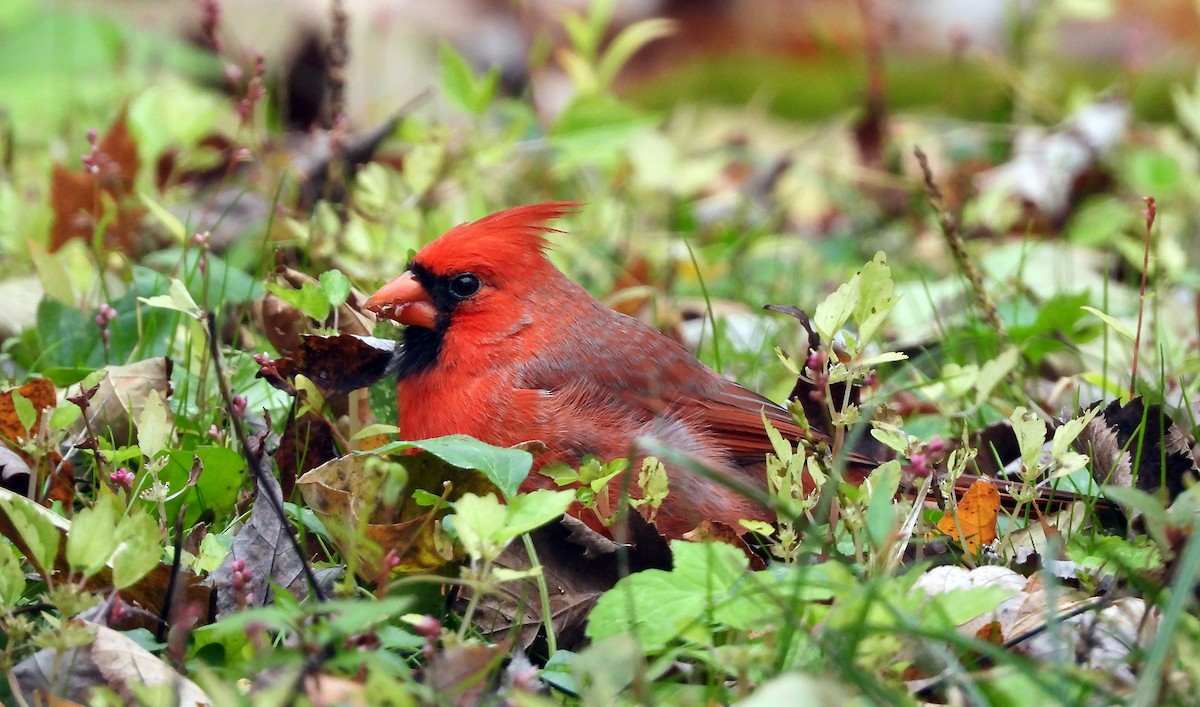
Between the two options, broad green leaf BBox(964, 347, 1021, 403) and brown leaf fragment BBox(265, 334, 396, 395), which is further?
broad green leaf BBox(964, 347, 1021, 403)

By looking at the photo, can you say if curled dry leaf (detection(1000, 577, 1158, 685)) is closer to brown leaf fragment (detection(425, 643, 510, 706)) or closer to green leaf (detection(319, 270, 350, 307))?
brown leaf fragment (detection(425, 643, 510, 706))

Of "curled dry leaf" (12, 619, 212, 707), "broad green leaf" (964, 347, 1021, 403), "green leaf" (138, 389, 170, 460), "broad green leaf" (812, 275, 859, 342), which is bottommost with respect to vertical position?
"curled dry leaf" (12, 619, 212, 707)

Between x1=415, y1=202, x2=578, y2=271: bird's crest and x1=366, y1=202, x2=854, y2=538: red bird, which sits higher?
x1=415, y1=202, x2=578, y2=271: bird's crest

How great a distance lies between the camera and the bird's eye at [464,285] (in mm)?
2527

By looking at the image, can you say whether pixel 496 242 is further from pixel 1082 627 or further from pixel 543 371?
pixel 1082 627

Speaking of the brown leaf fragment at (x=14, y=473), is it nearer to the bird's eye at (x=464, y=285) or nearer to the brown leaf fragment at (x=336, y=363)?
the brown leaf fragment at (x=336, y=363)

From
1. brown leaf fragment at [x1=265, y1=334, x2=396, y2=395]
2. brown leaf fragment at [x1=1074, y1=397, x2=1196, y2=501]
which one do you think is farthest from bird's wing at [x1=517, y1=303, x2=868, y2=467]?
brown leaf fragment at [x1=1074, y1=397, x2=1196, y2=501]

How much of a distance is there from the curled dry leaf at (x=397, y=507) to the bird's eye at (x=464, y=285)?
0.63m

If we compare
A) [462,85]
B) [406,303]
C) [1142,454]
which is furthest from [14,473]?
[462,85]

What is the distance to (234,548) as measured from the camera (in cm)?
189

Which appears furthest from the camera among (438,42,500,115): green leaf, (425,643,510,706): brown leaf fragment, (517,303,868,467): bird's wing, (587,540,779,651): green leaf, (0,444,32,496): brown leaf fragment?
(438,42,500,115): green leaf

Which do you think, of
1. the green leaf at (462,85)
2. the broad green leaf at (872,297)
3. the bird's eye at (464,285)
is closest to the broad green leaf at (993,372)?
the broad green leaf at (872,297)

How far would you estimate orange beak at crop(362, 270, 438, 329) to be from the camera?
244 centimetres

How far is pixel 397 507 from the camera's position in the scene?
74.2 inches
